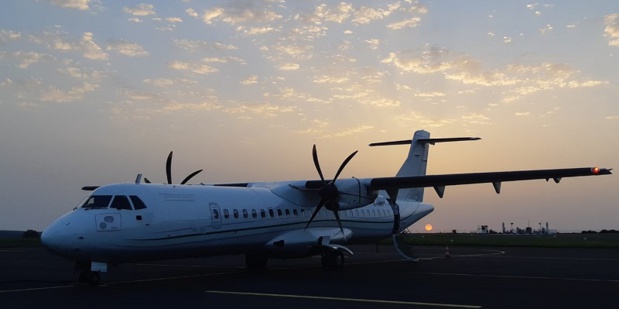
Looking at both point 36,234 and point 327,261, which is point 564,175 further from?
point 36,234

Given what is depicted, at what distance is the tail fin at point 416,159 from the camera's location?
31.0 metres

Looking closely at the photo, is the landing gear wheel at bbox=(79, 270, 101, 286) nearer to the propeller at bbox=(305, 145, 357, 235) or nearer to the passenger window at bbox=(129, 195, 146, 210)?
the passenger window at bbox=(129, 195, 146, 210)

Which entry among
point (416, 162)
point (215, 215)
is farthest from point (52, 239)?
point (416, 162)

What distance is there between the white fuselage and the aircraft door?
31 millimetres

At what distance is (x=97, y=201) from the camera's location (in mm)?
17422

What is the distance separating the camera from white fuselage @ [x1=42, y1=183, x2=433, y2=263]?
16.5 metres

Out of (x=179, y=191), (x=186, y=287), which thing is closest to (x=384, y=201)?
(x=179, y=191)

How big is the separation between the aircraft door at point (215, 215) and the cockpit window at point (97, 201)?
3.51 metres

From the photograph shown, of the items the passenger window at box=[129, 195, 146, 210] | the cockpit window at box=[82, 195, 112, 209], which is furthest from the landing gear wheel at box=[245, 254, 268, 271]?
the cockpit window at box=[82, 195, 112, 209]

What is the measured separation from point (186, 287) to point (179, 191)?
13.3ft

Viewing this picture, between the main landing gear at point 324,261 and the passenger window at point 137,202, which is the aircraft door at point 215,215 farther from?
the main landing gear at point 324,261

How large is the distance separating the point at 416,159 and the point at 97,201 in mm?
17764

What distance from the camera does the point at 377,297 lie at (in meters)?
13.7

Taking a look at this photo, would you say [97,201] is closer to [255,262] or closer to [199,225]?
[199,225]
